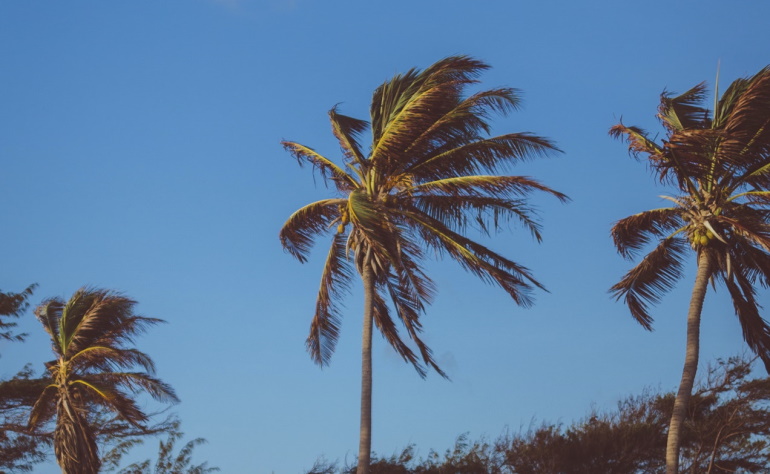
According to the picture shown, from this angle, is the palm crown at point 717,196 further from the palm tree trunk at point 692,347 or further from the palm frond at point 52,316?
the palm frond at point 52,316

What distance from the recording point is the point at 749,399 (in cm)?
2847

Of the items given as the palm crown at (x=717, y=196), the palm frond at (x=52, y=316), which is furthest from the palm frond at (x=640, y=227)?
the palm frond at (x=52, y=316)

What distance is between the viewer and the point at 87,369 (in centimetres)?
2602

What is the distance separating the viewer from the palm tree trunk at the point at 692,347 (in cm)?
2072

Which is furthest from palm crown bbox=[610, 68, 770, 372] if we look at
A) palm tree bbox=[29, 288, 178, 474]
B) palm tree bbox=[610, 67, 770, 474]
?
palm tree bbox=[29, 288, 178, 474]

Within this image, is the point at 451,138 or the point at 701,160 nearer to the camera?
the point at 701,160

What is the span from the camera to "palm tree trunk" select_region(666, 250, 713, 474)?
68.0ft

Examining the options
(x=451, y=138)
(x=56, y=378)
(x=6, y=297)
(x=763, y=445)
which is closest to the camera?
(x=451, y=138)

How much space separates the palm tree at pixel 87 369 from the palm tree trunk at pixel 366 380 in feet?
20.3

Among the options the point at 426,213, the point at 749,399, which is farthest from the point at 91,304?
the point at 749,399

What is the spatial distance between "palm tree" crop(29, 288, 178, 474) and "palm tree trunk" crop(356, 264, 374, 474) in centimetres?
618

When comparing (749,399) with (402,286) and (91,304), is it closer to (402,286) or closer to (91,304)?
(402,286)

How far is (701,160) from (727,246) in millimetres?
1909

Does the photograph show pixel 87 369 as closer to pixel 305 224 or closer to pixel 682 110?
pixel 305 224
